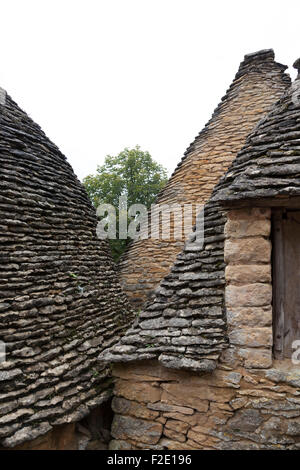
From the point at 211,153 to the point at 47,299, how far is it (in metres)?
5.81

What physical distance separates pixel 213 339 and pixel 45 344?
216 centimetres

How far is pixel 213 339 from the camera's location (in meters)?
3.98

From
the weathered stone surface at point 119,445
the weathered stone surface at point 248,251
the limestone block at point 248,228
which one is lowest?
the weathered stone surface at point 119,445

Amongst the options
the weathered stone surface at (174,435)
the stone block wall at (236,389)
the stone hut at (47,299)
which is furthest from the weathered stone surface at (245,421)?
the stone hut at (47,299)

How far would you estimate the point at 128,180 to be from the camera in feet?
59.7

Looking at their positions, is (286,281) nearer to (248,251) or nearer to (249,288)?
(249,288)

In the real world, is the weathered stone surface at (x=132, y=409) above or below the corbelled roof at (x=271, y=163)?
below

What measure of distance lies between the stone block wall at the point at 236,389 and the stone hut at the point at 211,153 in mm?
4521

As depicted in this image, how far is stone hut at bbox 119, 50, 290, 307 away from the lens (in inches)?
333

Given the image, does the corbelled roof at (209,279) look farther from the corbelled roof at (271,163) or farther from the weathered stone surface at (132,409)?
the weathered stone surface at (132,409)

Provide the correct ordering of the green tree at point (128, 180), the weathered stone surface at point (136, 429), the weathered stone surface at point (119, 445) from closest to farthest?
the weathered stone surface at point (136, 429) → the weathered stone surface at point (119, 445) → the green tree at point (128, 180)

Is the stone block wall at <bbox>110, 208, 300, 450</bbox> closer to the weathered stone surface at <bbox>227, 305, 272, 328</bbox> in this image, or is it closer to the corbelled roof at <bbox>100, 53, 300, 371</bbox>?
the weathered stone surface at <bbox>227, 305, 272, 328</bbox>

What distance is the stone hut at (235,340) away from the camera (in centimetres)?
375

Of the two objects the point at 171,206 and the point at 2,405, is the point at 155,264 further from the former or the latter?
the point at 2,405
